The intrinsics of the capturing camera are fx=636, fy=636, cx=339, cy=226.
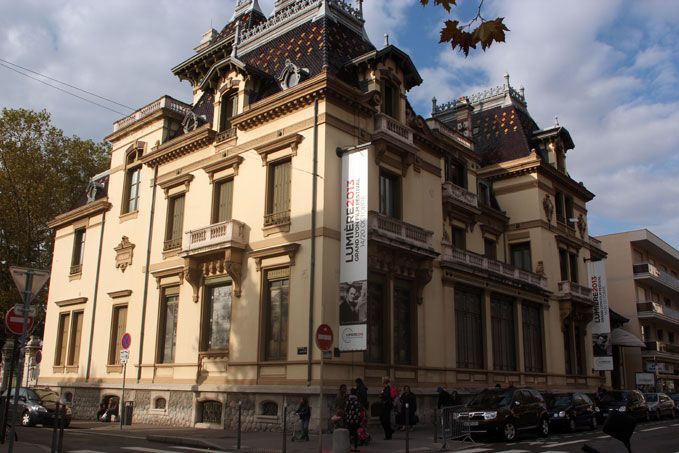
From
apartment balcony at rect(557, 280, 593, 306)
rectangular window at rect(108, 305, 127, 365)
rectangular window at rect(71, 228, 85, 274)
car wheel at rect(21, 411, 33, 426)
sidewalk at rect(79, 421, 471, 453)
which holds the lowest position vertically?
sidewalk at rect(79, 421, 471, 453)

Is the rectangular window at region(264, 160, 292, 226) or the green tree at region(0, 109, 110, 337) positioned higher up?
the green tree at region(0, 109, 110, 337)

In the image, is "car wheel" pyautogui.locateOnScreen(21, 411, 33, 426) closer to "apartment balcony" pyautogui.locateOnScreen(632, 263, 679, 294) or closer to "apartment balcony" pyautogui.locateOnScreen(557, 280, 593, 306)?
"apartment balcony" pyautogui.locateOnScreen(557, 280, 593, 306)

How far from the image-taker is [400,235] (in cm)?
2414

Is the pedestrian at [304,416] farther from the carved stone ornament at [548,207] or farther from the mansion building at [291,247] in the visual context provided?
the carved stone ornament at [548,207]

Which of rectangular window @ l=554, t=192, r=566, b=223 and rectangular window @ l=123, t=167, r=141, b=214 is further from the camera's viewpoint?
rectangular window @ l=554, t=192, r=566, b=223

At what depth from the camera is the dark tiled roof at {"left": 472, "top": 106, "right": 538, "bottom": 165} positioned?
37.8m

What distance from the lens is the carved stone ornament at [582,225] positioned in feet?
133

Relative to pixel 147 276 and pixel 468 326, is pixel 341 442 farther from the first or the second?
pixel 147 276

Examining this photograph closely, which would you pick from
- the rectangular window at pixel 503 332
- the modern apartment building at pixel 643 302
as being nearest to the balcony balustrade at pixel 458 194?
the rectangular window at pixel 503 332

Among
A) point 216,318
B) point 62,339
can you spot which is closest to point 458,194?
point 216,318

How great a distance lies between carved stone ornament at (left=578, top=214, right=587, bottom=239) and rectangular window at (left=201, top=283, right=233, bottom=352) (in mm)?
25092

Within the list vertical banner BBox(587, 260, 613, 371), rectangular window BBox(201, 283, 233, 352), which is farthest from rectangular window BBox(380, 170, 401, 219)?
vertical banner BBox(587, 260, 613, 371)

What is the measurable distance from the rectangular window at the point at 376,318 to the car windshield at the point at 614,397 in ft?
40.0

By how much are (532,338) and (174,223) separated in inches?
763
